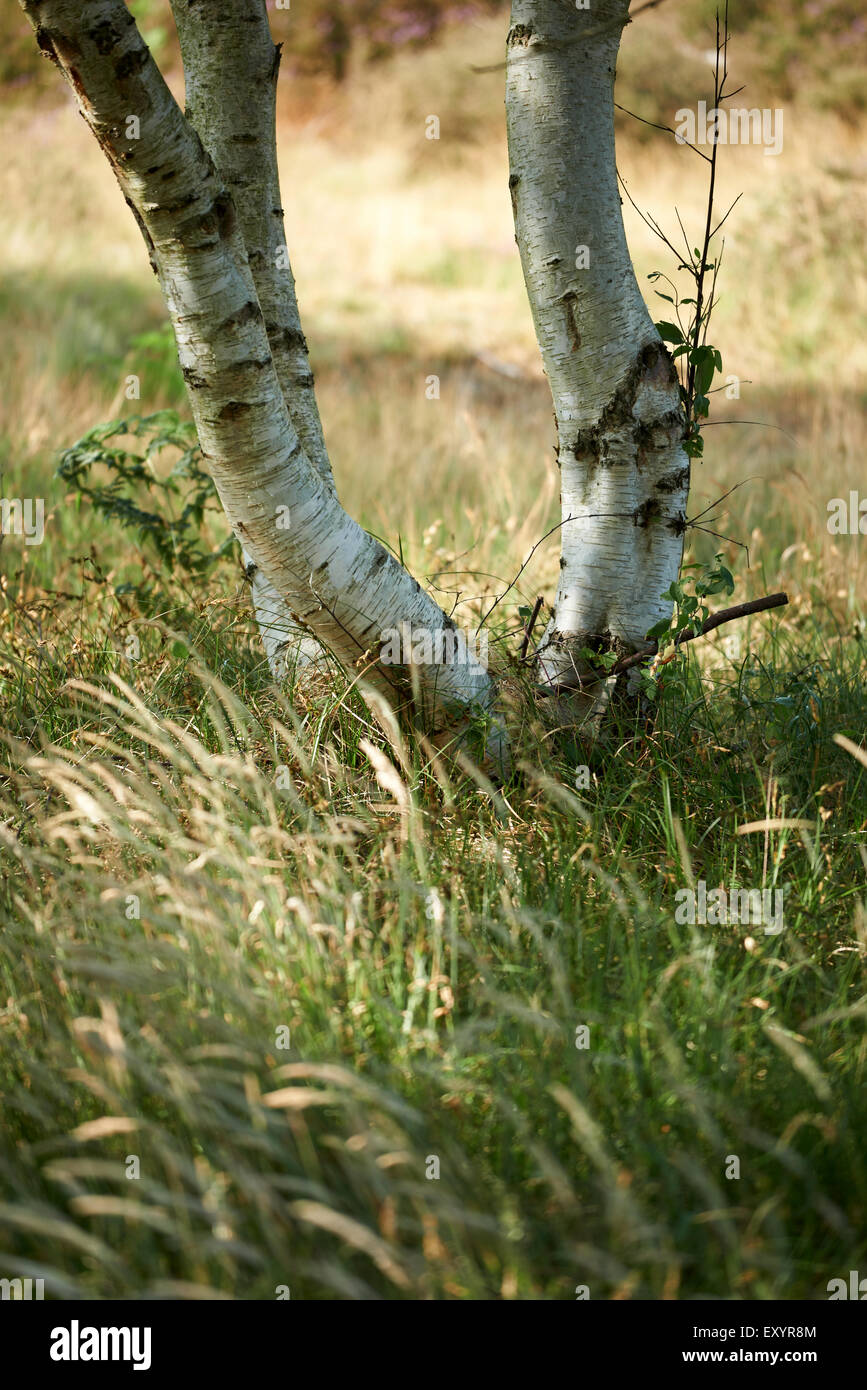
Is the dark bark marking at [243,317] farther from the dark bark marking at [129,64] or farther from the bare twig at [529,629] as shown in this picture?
the bare twig at [529,629]

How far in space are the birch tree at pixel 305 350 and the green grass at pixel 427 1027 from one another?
0.30 meters

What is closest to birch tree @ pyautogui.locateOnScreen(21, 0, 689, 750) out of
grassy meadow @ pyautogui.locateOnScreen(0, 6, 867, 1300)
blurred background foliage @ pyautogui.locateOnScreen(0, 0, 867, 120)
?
grassy meadow @ pyautogui.locateOnScreen(0, 6, 867, 1300)

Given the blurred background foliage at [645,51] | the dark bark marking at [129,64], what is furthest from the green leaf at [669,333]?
the blurred background foliage at [645,51]

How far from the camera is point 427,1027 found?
179 cm

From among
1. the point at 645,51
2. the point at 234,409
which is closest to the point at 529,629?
the point at 234,409

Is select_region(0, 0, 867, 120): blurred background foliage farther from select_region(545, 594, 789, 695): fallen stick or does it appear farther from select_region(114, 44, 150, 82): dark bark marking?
select_region(545, 594, 789, 695): fallen stick

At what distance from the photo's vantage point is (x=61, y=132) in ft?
40.3

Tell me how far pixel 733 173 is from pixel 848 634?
945 centimetres

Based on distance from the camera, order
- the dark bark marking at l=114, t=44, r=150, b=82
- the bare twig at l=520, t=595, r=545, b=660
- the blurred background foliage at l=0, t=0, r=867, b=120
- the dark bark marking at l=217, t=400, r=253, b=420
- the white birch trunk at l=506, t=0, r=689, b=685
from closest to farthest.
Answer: the dark bark marking at l=114, t=44, r=150, b=82, the dark bark marking at l=217, t=400, r=253, b=420, the white birch trunk at l=506, t=0, r=689, b=685, the bare twig at l=520, t=595, r=545, b=660, the blurred background foliage at l=0, t=0, r=867, b=120

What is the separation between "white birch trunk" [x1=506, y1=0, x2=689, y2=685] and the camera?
7.85 ft

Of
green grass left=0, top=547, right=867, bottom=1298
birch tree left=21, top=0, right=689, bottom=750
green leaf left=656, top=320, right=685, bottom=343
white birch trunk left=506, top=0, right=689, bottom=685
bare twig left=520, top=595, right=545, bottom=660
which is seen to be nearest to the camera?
green grass left=0, top=547, right=867, bottom=1298

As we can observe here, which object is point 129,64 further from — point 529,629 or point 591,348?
point 529,629

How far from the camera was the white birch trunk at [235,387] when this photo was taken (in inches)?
74.8

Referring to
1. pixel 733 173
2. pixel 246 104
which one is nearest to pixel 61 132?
pixel 733 173
